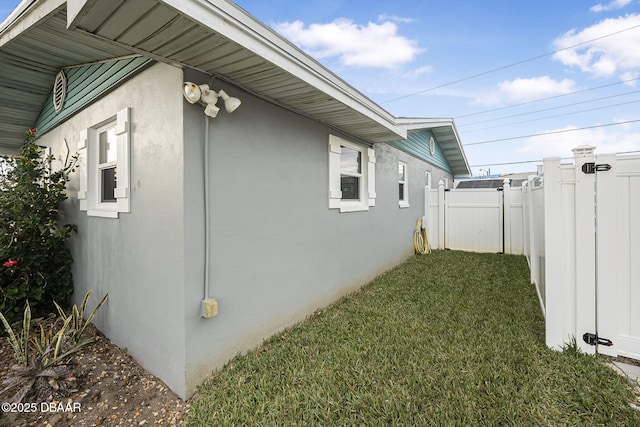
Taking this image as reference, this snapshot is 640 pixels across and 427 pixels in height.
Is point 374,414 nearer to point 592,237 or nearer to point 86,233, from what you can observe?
Result: point 592,237

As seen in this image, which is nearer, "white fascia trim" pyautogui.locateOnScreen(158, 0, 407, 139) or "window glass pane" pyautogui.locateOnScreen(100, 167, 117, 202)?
"white fascia trim" pyautogui.locateOnScreen(158, 0, 407, 139)

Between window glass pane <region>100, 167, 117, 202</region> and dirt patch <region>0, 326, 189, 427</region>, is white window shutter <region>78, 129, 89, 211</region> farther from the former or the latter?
dirt patch <region>0, 326, 189, 427</region>

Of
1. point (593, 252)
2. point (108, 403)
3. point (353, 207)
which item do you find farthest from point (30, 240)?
point (593, 252)

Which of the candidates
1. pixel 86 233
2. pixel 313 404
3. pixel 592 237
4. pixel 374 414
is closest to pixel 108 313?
pixel 86 233

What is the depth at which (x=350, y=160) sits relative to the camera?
4.78 metres

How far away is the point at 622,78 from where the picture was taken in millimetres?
16766

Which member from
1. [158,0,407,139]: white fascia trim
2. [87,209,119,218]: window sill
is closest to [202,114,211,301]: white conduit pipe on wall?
[158,0,407,139]: white fascia trim

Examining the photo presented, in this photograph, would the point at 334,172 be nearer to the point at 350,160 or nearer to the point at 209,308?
the point at 350,160

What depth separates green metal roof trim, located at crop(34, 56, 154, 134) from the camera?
103 inches

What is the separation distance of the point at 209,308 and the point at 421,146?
7665mm

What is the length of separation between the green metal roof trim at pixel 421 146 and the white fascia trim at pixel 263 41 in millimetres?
3469

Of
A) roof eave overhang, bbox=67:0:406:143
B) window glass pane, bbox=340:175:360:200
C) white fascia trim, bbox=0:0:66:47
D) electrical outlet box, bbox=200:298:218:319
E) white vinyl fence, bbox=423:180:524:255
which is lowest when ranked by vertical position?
electrical outlet box, bbox=200:298:218:319

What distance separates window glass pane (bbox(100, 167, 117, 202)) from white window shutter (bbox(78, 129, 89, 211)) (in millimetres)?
219

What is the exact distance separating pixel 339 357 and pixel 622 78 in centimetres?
2483
